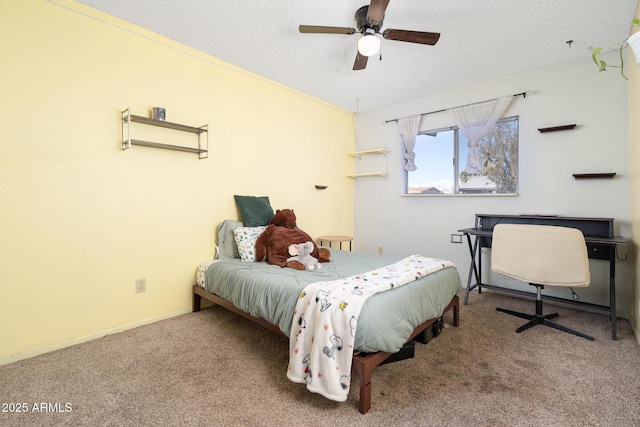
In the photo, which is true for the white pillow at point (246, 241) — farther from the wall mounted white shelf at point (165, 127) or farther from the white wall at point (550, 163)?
the white wall at point (550, 163)

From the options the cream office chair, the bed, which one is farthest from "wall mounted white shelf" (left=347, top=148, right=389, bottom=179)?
the cream office chair

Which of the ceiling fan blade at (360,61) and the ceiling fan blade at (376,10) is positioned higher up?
the ceiling fan blade at (376,10)

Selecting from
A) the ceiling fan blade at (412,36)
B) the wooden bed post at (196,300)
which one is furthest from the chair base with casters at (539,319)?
the wooden bed post at (196,300)

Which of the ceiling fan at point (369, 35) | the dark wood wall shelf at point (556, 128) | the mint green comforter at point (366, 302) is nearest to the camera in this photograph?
the mint green comforter at point (366, 302)

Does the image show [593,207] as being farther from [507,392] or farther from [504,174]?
[507,392]

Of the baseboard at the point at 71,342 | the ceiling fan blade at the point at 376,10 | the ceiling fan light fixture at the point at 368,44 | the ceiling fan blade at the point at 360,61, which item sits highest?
the ceiling fan blade at the point at 376,10

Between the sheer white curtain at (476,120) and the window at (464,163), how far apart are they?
0.01m

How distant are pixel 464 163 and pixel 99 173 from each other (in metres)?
3.88

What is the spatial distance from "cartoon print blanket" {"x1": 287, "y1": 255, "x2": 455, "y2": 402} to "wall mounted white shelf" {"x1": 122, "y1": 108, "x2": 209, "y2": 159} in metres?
1.86

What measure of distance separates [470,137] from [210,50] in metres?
3.08

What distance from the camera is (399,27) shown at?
8.13 feet

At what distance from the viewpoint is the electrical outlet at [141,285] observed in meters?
2.50

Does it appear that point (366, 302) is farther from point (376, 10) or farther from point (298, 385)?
point (376, 10)

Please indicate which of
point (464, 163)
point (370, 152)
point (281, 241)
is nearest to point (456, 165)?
point (464, 163)
